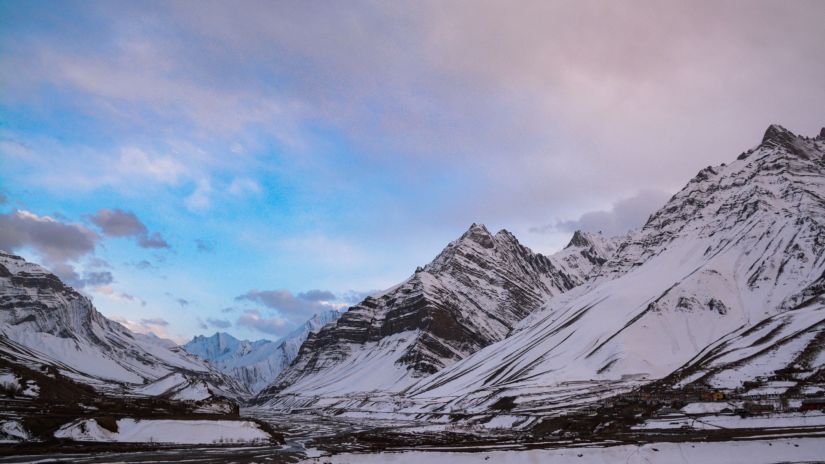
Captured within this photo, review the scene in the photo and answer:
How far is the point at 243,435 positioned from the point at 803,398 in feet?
340

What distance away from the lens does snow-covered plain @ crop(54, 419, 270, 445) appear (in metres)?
99.6

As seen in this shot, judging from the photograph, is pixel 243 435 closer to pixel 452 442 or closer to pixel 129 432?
pixel 129 432

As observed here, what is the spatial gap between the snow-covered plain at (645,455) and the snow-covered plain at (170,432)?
3555cm

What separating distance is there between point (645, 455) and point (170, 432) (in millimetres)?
78778

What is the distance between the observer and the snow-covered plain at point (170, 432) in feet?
327

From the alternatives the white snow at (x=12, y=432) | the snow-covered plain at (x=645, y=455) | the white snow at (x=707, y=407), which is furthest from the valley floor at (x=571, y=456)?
the white snow at (x=707, y=407)

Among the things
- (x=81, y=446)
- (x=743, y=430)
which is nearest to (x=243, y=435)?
(x=81, y=446)

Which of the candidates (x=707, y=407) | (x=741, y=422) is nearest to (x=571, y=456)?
(x=741, y=422)

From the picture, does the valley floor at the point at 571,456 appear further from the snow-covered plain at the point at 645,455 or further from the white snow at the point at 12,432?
the white snow at the point at 12,432

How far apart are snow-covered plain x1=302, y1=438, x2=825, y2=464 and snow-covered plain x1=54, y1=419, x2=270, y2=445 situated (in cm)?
3555

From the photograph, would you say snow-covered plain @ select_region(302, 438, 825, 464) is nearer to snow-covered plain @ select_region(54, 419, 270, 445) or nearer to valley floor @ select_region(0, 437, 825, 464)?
valley floor @ select_region(0, 437, 825, 464)

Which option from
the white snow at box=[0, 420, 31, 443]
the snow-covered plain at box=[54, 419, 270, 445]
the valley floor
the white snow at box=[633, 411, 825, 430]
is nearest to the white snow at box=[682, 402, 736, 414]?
the white snow at box=[633, 411, 825, 430]

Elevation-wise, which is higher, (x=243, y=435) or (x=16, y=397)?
(x=16, y=397)

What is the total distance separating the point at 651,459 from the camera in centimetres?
7662
